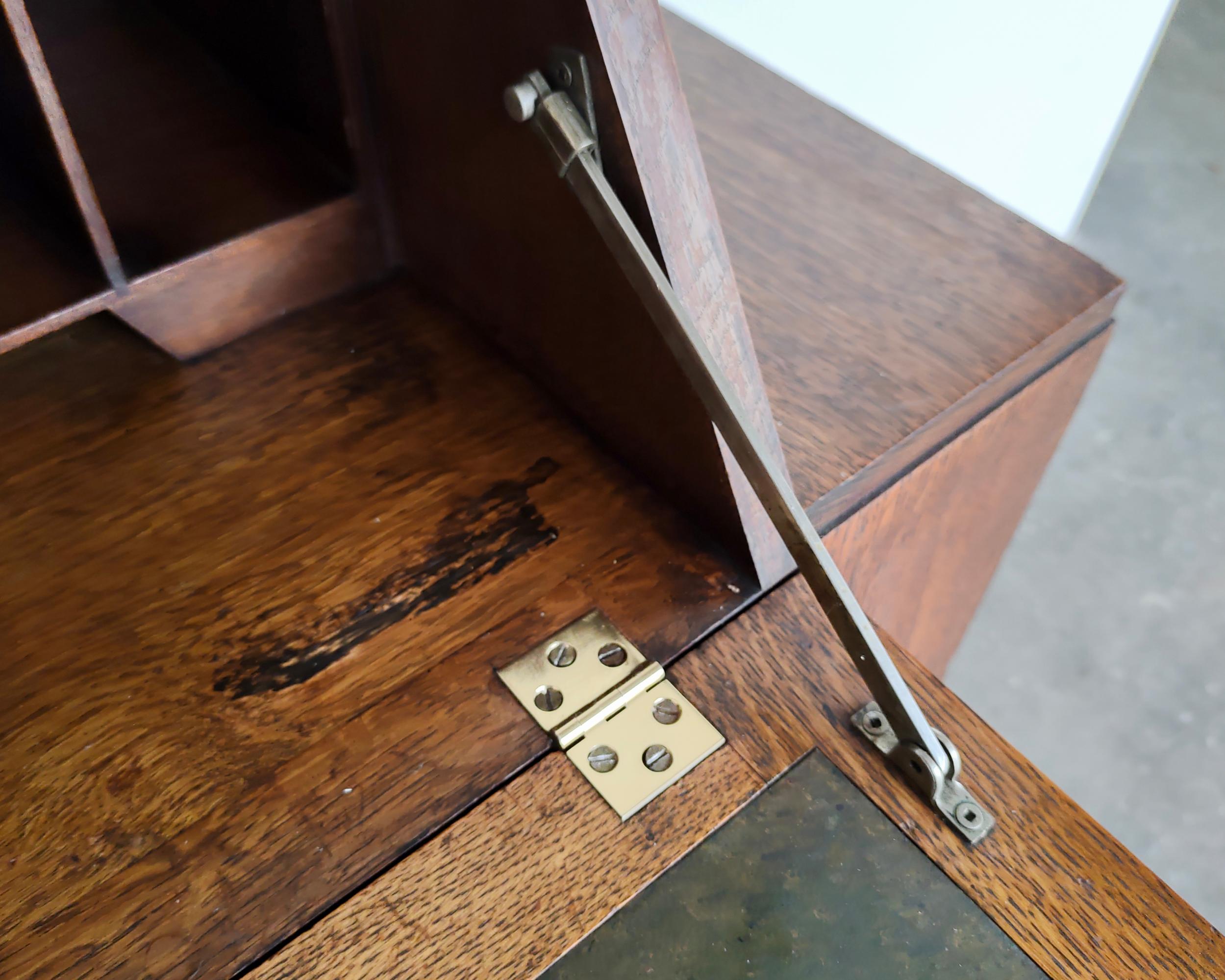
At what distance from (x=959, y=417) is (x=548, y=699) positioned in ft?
1.01

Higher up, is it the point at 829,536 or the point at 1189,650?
the point at 829,536

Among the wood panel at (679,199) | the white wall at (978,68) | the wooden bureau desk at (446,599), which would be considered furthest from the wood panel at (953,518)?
the white wall at (978,68)

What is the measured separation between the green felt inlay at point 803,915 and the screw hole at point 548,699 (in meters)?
0.09

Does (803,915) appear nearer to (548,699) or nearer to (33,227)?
(548,699)

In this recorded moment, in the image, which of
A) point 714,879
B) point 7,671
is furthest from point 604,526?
point 7,671

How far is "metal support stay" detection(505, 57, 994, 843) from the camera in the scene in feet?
1.37

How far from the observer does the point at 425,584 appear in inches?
20.2

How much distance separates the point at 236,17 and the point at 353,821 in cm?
48

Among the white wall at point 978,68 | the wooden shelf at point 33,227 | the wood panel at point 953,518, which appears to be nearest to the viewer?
the wooden shelf at point 33,227

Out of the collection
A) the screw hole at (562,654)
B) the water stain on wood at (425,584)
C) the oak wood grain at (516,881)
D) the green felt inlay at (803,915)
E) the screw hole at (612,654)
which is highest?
the water stain on wood at (425,584)

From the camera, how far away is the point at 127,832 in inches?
16.8

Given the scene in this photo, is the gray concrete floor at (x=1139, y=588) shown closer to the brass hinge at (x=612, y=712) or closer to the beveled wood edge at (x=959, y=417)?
the beveled wood edge at (x=959, y=417)

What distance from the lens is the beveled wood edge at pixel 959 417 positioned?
56cm

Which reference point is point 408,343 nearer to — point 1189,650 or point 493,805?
point 493,805
